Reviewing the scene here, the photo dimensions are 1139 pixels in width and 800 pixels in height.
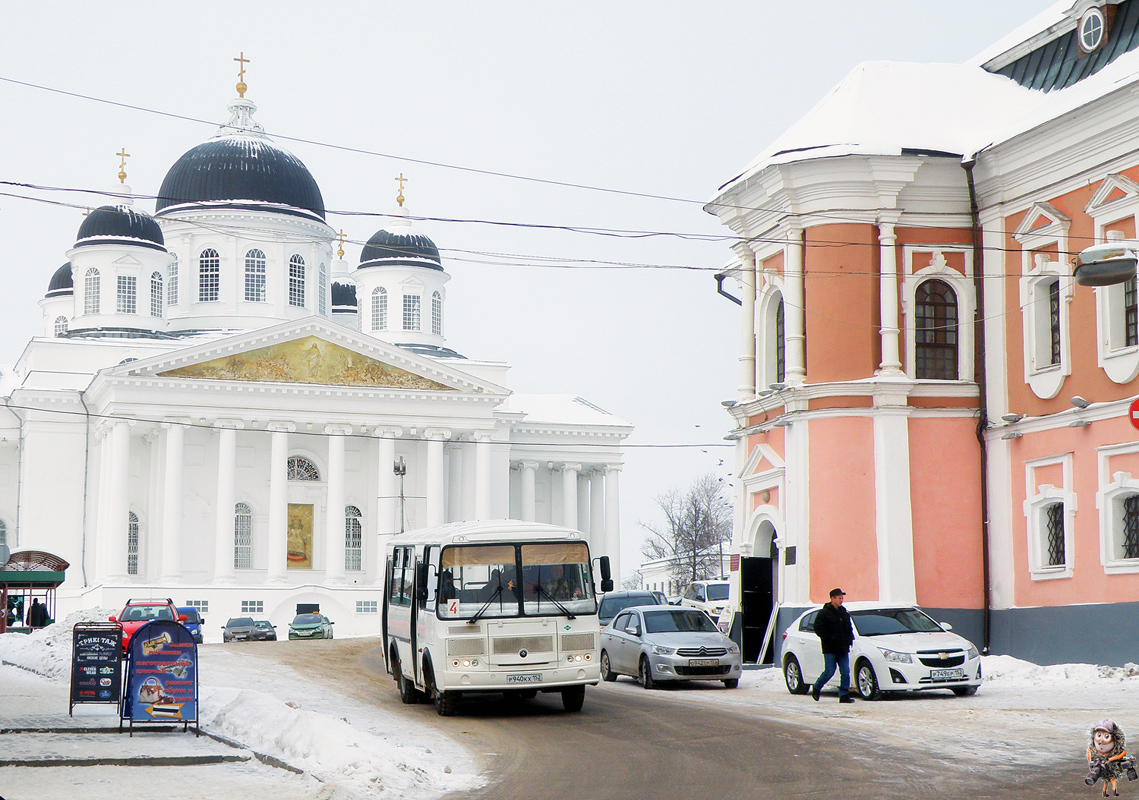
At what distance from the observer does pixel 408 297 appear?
7375 cm

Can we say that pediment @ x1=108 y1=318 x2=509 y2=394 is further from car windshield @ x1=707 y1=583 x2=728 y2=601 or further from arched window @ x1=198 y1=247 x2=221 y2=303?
car windshield @ x1=707 y1=583 x2=728 y2=601

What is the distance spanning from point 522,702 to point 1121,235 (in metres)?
12.7

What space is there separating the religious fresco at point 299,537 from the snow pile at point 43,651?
99.3 feet

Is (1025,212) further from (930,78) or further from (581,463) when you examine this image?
(581,463)

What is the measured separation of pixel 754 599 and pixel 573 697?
40.8 ft

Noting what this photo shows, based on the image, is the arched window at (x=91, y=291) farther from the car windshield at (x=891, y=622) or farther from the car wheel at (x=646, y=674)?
the car windshield at (x=891, y=622)

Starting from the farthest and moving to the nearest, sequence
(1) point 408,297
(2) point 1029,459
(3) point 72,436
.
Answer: (1) point 408,297 < (3) point 72,436 < (2) point 1029,459

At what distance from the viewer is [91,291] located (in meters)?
68.0

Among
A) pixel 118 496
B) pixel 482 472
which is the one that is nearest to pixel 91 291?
pixel 118 496

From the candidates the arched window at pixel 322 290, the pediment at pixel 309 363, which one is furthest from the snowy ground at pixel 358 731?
the arched window at pixel 322 290

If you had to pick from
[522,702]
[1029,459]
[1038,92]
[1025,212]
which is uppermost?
[1038,92]

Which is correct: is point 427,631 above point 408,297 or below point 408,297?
below

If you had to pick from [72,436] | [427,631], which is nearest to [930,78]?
[427,631]

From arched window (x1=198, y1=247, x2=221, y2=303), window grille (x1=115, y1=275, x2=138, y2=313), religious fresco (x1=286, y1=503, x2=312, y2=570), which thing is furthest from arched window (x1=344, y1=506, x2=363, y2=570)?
window grille (x1=115, y1=275, x2=138, y2=313)
